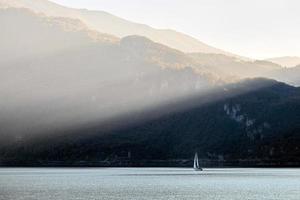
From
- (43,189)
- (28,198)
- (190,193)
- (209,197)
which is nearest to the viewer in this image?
(28,198)

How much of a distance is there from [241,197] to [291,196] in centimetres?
1293

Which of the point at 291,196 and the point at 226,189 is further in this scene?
the point at 226,189

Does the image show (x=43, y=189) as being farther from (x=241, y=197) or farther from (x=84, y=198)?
(x=241, y=197)

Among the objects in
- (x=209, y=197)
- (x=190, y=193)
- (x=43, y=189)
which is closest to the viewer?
(x=209, y=197)

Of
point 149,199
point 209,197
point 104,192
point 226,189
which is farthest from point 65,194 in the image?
point 226,189

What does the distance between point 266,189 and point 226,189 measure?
11309 mm

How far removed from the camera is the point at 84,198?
161000 millimetres

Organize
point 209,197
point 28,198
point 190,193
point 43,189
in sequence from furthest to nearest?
point 43,189, point 190,193, point 209,197, point 28,198

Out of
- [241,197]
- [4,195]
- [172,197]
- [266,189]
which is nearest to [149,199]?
[172,197]

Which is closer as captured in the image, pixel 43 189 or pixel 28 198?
pixel 28 198

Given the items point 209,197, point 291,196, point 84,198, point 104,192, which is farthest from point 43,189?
point 291,196

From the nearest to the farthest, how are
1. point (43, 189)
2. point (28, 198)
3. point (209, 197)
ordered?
point (28, 198), point (209, 197), point (43, 189)

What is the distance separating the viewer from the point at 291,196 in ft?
558

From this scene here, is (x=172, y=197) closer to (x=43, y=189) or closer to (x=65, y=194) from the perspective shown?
(x=65, y=194)
